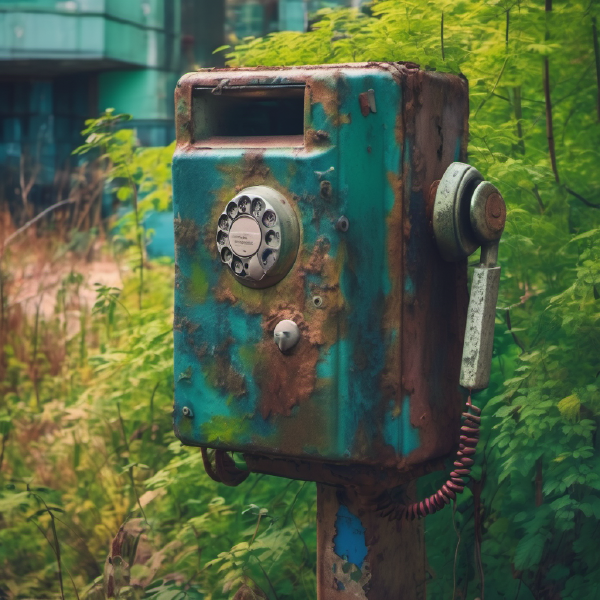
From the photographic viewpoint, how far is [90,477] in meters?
3.93

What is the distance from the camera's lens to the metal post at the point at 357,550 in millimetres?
2248

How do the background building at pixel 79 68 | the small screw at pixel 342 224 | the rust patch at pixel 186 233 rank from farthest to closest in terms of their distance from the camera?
the background building at pixel 79 68 < the rust patch at pixel 186 233 < the small screw at pixel 342 224

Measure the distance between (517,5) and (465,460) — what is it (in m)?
1.51

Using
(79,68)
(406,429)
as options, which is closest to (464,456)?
(406,429)

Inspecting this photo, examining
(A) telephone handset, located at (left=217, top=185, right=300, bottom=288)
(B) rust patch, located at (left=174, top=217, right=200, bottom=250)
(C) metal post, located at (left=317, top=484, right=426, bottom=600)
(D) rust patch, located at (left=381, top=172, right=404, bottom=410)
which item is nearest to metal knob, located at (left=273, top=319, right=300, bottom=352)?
(A) telephone handset, located at (left=217, top=185, right=300, bottom=288)

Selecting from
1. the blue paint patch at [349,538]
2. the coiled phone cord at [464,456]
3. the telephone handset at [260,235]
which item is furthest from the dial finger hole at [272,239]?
the blue paint patch at [349,538]

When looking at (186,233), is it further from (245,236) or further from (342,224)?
(342,224)

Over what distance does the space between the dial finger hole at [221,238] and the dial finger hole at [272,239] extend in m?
0.15

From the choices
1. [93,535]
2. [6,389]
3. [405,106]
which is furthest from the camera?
[6,389]

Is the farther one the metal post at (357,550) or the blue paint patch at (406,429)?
the metal post at (357,550)

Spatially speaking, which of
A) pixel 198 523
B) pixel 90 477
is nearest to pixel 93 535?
pixel 90 477

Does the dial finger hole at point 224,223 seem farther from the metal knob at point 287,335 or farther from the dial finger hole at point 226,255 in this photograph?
the metal knob at point 287,335

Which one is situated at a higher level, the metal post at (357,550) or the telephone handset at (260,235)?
the telephone handset at (260,235)

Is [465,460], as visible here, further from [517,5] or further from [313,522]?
[517,5]
